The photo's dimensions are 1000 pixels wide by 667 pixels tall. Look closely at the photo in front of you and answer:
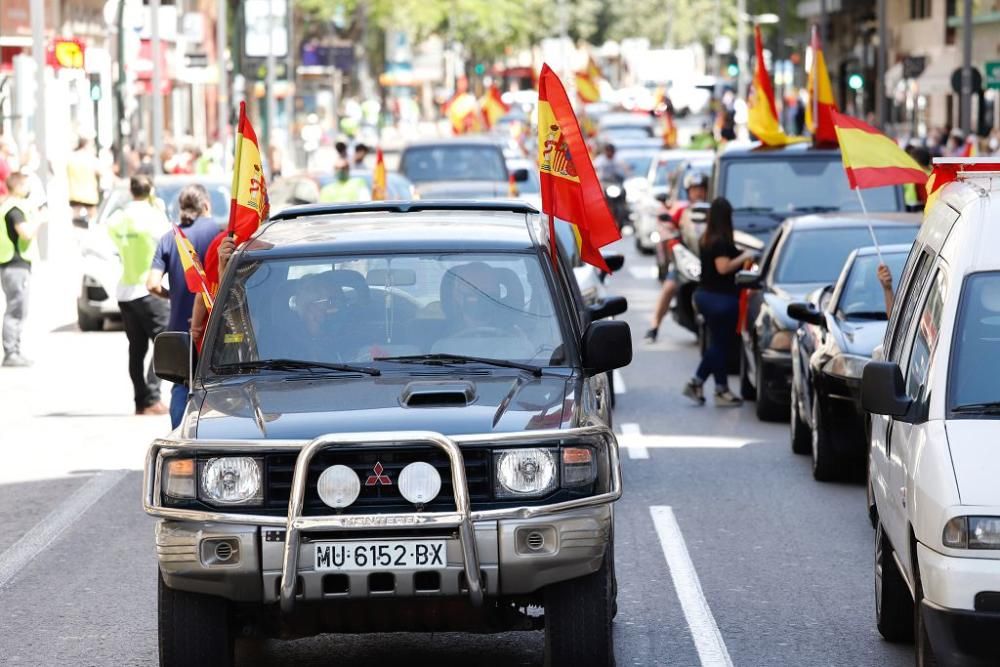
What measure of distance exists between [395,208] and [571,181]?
1386 millimetres

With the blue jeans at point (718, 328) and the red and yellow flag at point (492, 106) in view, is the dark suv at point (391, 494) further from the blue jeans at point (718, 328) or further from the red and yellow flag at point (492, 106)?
the red and yellow flag at point (492, 106)

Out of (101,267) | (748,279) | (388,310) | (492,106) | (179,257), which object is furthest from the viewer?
(492,106)

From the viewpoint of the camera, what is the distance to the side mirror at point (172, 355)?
827 cm

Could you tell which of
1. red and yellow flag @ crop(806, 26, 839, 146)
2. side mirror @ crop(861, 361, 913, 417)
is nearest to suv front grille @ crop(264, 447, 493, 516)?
side mirror @ crop(861, 361, 913, 417)

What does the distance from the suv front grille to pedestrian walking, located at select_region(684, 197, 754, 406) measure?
31.0ft

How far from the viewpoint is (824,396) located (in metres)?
12.6

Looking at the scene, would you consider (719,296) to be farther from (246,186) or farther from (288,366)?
(288,366)

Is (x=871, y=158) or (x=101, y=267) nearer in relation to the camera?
(x=871, y=158)

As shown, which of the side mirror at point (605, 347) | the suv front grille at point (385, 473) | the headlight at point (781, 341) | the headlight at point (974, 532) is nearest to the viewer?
the headlight at point (974, 532)

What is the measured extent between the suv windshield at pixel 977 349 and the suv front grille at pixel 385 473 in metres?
1.55

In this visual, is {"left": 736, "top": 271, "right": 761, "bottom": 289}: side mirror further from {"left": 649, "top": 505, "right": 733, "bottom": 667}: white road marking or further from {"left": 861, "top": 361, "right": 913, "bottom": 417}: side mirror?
{"left": 861, "top": 361, "right": 913, "bottom": 417}: side mirror

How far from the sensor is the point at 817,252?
1644 centimetres

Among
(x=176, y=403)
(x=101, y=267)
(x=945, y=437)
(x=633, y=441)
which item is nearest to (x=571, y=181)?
(x=945, y=437)

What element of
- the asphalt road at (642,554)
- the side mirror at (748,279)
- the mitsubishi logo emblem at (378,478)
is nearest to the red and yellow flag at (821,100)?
the side mirror at (748,279)
